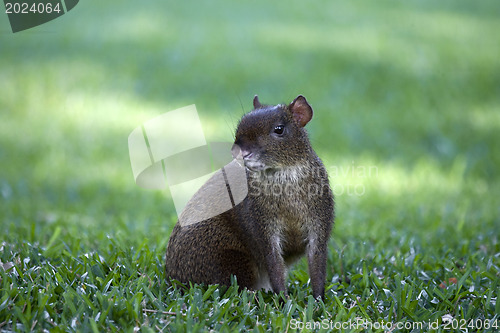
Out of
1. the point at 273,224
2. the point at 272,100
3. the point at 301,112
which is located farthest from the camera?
the point at 272,100

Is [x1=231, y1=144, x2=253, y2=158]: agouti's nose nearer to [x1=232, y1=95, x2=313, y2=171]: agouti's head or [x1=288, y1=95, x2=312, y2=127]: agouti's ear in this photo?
[x1=232, y1=95, x2=313, y2=171]: agouti's head

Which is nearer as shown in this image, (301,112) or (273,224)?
(273,224)

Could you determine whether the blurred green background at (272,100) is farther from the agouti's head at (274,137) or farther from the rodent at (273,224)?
the agouti's head at (274,137)

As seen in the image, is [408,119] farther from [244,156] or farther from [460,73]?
[244,156]

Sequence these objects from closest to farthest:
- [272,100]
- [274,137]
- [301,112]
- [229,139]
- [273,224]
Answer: [274,137]
[273,224]
[301,112]
[229,139]
[272,100]

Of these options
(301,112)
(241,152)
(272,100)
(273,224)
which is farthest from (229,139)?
(241,152)

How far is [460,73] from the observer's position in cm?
1055

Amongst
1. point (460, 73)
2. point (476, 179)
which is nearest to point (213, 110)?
point (476, 179)

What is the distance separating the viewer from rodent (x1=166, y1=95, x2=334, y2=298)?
3801 mm

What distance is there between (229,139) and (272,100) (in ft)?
3.86

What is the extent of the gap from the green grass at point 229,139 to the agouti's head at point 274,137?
78 cm

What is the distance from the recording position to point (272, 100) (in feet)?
30.3

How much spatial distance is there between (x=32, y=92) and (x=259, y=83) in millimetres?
3332

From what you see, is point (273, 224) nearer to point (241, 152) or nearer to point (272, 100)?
point (241, 152)
